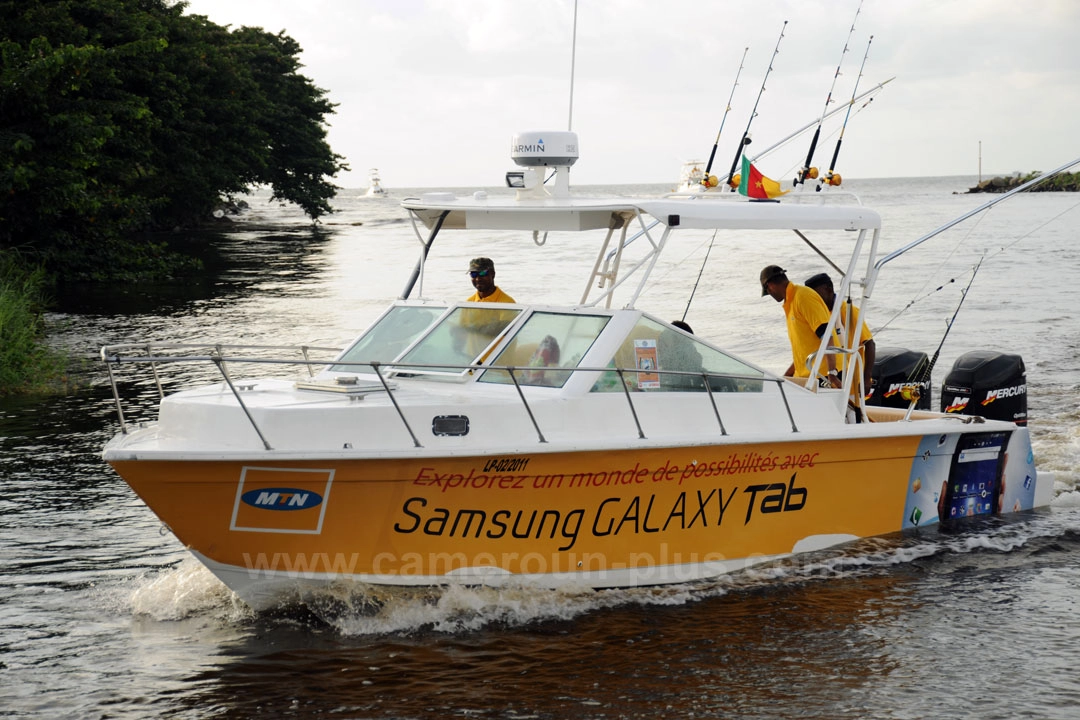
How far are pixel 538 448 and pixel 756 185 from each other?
2.60 metres

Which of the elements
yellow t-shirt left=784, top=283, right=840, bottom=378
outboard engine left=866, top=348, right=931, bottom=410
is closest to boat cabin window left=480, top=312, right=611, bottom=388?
yellow t-shirt left=784, top=283, right=840, bottom=378

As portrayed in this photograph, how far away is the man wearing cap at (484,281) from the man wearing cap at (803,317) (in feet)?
5.87

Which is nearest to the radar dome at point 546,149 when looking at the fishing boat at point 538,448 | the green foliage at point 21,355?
the fishing boat at point 538,448

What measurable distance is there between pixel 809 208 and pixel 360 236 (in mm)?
43982

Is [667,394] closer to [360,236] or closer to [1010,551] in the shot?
[1010,551]

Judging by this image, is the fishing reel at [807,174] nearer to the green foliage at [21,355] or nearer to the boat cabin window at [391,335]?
the boat cabin window at [391,335]

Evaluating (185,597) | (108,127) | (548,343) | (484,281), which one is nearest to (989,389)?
(548,343)

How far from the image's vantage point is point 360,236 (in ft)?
164

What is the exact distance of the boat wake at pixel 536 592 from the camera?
A: 6406mm

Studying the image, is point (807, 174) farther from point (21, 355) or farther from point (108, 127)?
point (108, 127)

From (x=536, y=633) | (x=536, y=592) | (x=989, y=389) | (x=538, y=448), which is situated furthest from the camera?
(x=989, y=389)

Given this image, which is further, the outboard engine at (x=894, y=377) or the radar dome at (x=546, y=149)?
the outboard engine at (x=894, y=377)

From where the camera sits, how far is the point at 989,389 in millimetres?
8688

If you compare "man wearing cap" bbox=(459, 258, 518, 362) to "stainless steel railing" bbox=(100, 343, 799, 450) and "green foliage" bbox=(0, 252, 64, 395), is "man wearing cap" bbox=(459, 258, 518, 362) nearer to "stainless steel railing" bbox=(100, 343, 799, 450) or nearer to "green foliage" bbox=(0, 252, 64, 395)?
"stainless steel railing" bbox=(100, 343, 799, 450)
